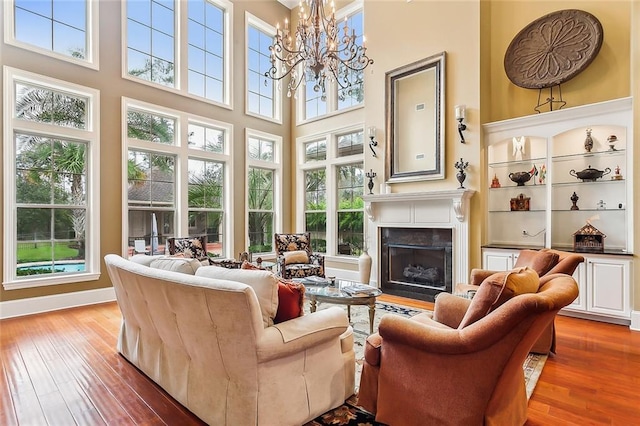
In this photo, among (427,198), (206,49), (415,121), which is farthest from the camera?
(206,49)

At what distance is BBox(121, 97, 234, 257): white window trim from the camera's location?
17.2ft

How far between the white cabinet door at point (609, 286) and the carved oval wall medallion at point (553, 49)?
8.00 ft

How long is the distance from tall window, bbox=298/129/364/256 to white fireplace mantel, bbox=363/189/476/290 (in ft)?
2.11

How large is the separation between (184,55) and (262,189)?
9.57 ft

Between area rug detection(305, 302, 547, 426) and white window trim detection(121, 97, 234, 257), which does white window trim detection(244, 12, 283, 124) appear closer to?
white window trim detection(121, 97, 234, 257)

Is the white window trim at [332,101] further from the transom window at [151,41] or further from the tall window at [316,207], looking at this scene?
the transom window at [151,41]

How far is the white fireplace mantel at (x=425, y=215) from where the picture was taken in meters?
4.93

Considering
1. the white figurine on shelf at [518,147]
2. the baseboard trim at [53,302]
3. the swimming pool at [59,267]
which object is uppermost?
the white figurine on shelf at [518,147]

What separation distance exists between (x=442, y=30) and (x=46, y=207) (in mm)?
6396

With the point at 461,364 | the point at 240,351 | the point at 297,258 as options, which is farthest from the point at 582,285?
the point at 240,351

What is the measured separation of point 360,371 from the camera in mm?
2799

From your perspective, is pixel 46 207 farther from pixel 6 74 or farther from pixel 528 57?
pixel 528 57

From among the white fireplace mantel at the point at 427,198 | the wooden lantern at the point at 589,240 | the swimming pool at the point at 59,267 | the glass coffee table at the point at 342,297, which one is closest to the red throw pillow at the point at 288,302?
the glass coffee table at the point at 342,297

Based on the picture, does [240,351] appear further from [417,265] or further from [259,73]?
[259,73]
